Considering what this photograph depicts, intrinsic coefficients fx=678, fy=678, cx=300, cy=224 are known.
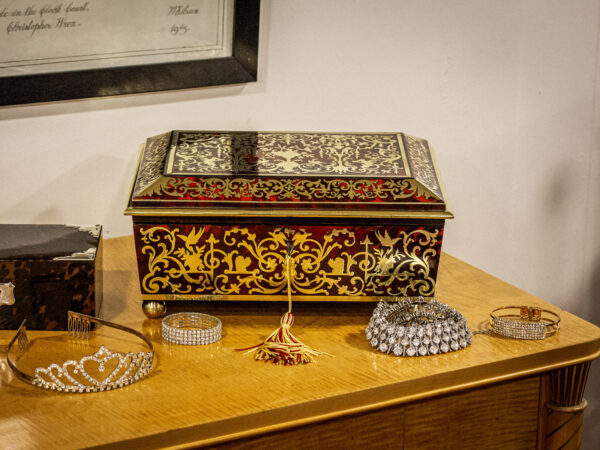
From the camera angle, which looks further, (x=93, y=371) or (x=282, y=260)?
(x=282, y=260)

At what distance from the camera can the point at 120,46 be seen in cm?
126

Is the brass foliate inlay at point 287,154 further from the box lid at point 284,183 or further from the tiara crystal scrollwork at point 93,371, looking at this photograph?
the tiara crystal scrollwork at point 93,371

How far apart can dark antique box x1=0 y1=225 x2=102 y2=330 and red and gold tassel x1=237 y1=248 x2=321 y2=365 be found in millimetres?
245

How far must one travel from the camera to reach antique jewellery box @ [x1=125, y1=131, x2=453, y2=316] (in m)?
0.98

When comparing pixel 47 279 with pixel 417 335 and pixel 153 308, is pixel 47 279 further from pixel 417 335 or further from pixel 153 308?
pixel 417 335

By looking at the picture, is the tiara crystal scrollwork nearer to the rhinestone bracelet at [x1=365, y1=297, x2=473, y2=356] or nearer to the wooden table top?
the wooden table top

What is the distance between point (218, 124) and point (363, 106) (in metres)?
0.32

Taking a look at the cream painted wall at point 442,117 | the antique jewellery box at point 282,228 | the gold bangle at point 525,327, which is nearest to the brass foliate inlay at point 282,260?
the antique jewellery box at point 282,228

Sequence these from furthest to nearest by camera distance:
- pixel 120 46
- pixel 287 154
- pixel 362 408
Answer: pixel 120 46, pixel 287 154, pixel 362 408

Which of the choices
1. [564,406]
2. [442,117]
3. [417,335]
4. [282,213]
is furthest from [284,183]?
[442,117]

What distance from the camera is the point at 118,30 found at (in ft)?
4.12

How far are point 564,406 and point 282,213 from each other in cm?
50

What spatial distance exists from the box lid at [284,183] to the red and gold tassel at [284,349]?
0.55ft

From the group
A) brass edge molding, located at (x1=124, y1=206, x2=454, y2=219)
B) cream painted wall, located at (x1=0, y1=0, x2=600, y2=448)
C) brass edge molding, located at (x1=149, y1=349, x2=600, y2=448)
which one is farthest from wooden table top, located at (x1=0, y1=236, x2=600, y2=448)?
cream painted wall, located at (x1=0, y1=0, x2=600, y2=448)
